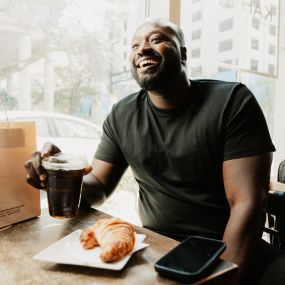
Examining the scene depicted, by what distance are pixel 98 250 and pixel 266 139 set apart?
0.78m

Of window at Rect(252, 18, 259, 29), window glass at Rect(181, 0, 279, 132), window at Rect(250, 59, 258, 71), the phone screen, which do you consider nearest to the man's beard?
the phone screen

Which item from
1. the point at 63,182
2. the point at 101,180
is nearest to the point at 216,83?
the point at 101,180

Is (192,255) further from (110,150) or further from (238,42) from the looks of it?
(238,42)

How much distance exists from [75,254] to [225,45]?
255 centimetres

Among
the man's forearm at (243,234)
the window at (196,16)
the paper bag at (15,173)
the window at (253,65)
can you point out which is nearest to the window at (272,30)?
the window at (253,65)

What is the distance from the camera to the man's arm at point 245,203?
1.16 m

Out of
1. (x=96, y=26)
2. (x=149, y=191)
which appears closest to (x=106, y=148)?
(x=149, y=191)

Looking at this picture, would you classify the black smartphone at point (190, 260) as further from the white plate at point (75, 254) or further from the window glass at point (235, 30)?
the window glass at point (235, 30)

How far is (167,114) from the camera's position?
146 centimetres

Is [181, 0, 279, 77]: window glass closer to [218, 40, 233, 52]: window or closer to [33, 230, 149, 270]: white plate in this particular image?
[218, 40, 233, 52]: window

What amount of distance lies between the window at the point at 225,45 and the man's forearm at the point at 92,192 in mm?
1903

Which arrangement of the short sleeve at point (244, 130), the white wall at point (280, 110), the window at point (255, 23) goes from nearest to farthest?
the short sleeve at point (244, 130)
the window at point (255, 23)
the white wall at point (280, 110)

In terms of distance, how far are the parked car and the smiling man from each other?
44 cm

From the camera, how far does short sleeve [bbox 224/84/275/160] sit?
1271 mm
